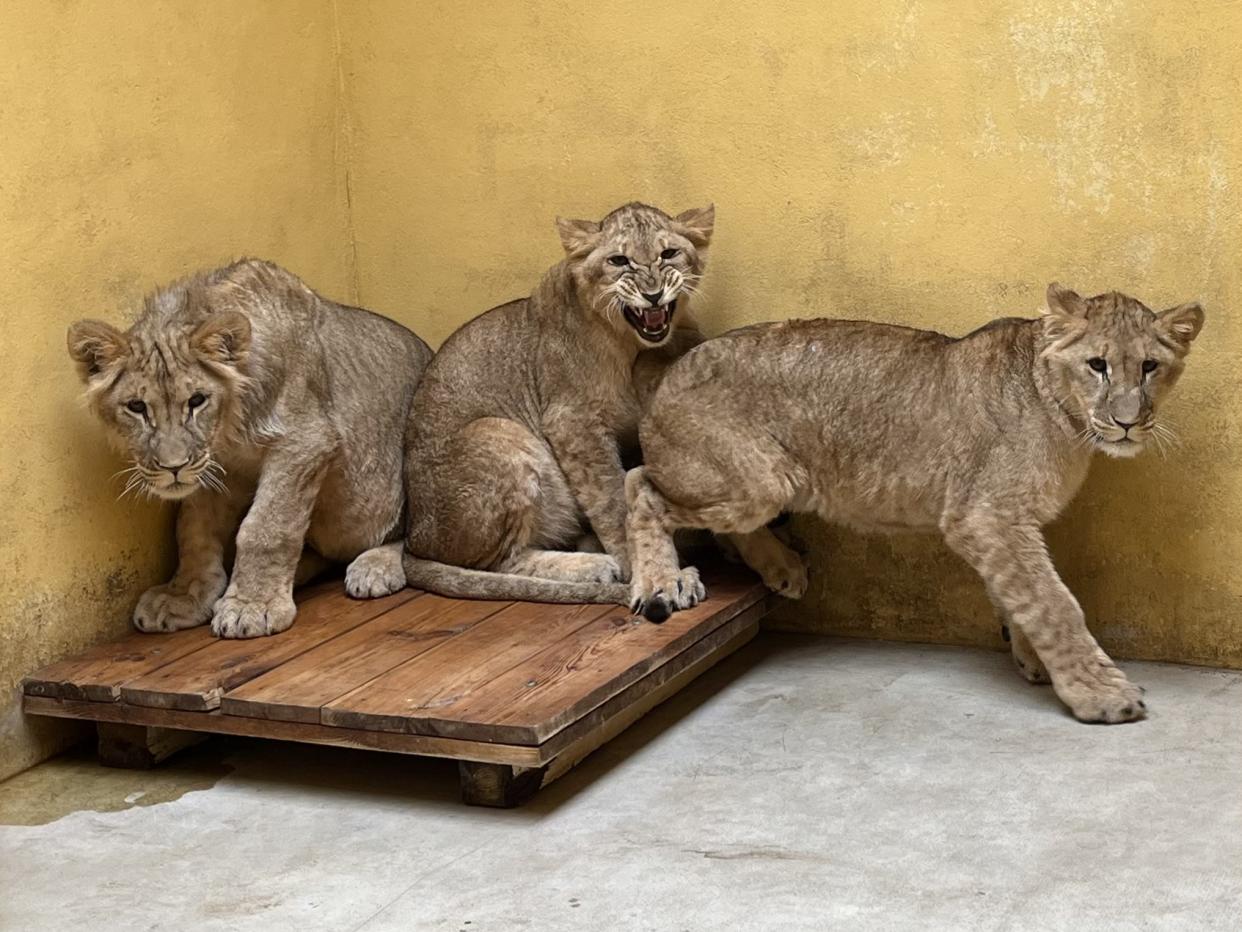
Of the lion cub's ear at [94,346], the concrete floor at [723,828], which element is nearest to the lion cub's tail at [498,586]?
the concrete floor at [723,828]

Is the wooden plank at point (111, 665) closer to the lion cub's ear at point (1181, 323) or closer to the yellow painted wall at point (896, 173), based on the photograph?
the yellow painted wall at point (896, 173)

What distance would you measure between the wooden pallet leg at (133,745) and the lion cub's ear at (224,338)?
49.2 inches

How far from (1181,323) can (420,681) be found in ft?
8.88

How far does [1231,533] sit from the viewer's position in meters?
5.83

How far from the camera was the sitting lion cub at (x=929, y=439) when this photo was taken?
5.34 metres

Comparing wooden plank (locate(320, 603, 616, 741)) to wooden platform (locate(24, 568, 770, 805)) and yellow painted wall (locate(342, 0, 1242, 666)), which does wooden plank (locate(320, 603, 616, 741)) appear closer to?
wooden platform (locate(24, 568, 770, 805))

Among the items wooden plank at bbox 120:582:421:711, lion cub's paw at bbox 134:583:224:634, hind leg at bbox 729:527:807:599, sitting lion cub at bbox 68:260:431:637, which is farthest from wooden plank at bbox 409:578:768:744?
lion cub's paw at bbox 134:583:224:634

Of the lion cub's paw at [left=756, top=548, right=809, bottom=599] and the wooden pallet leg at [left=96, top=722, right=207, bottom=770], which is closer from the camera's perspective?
the wooden pallet leg at [left=96, top=722, right=207, bottom=770]

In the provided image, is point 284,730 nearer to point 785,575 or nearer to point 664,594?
point 664,594

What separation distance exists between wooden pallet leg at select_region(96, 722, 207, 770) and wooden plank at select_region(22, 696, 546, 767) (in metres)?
0.10

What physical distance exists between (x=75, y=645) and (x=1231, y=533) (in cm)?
409

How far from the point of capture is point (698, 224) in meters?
6.08

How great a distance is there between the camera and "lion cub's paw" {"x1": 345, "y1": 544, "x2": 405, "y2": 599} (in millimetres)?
6145

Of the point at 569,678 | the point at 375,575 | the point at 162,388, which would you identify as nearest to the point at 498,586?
the point at 375,575
